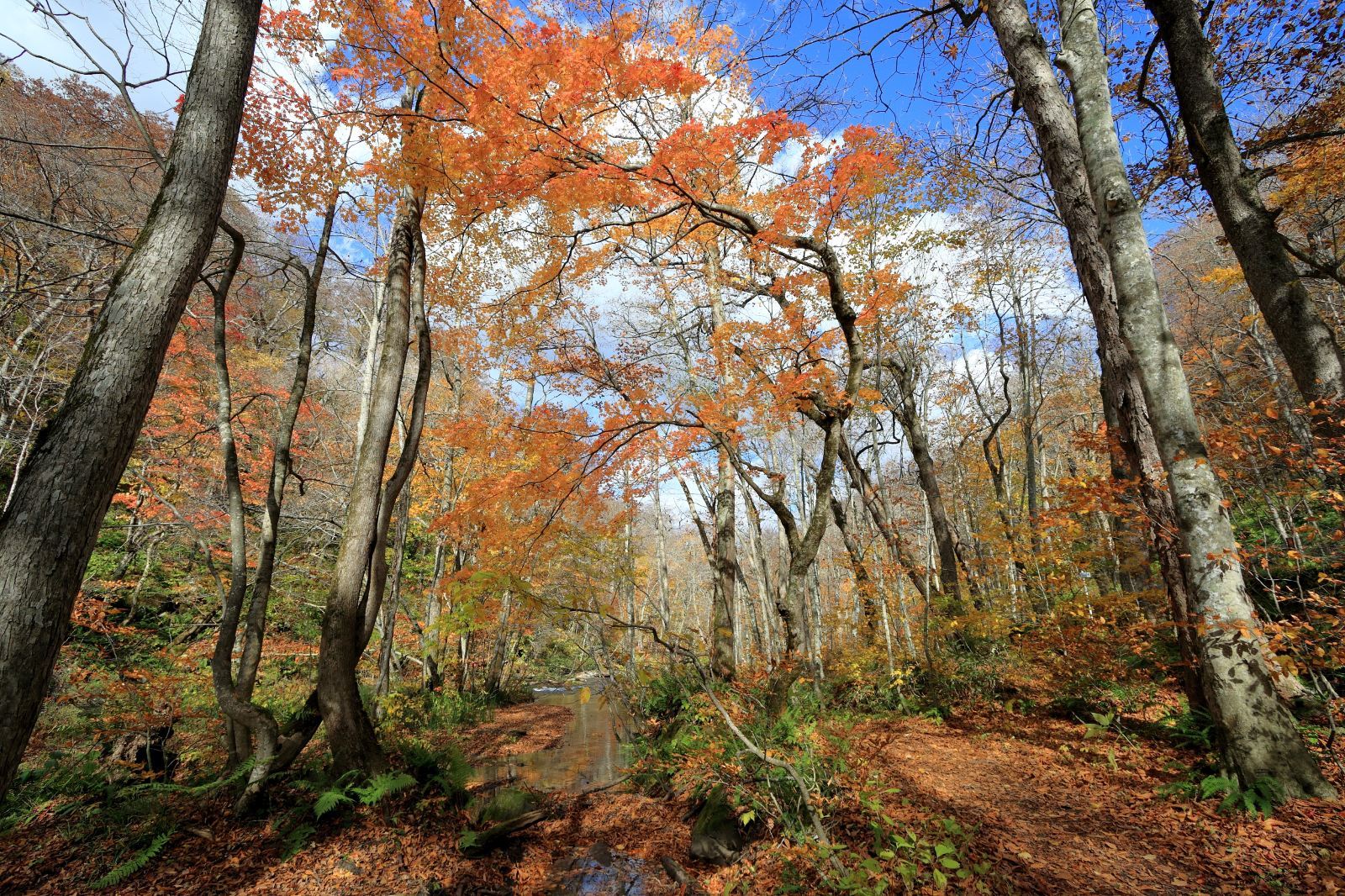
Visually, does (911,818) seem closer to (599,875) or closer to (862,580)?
(599,875)

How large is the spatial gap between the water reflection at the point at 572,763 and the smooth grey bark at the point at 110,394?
610cm

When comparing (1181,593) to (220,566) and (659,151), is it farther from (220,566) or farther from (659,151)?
(220,566)

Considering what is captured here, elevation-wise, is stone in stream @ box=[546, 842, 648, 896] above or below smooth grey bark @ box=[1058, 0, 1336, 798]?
below

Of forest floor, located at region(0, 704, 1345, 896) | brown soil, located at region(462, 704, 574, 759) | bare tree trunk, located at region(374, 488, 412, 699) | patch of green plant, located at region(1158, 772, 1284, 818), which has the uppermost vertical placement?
bare tree trunk, located at region(374, 488, 412, 699)

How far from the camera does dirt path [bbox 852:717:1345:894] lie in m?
2.86

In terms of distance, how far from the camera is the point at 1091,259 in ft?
15.8

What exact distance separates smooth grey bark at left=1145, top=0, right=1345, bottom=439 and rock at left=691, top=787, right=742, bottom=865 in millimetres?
6067

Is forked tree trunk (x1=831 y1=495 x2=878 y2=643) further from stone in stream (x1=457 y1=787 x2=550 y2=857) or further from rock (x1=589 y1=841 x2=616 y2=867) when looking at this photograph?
stone in stream (x1=457 y1=787 x2=550 y2=857)

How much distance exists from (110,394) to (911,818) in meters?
5.65

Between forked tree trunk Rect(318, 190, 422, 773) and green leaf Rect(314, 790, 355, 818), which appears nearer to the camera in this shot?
green leaf Rect(314, 790, 355, 818)

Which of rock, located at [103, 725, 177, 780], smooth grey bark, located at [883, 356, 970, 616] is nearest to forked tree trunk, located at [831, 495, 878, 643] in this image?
smooth grey bark, located at [883, 356, 970, 616]

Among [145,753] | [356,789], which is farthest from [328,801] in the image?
[145,753]

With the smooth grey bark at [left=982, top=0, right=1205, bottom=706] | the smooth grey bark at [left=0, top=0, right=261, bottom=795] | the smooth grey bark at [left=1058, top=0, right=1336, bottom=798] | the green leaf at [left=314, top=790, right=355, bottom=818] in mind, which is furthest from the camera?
the smooth grey bark at [left=982, top=0, right=1205, bottom=706]

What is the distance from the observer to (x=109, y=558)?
11094 millimetres
